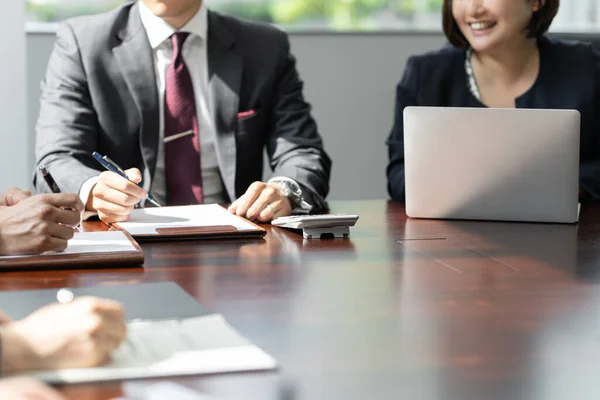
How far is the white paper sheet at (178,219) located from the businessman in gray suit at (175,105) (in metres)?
0.40

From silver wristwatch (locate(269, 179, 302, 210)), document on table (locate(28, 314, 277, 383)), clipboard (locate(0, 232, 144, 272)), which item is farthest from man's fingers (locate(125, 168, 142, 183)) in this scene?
document on table (locate(28, 314, 277, 383))

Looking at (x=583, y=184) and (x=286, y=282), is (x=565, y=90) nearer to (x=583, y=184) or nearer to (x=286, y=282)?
(x=583, y=184)

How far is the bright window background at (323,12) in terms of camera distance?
3.98 metres

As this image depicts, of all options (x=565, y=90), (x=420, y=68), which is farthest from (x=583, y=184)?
(x=420, y=68)

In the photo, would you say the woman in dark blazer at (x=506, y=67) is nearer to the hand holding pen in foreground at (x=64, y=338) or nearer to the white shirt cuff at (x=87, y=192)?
the white shirt cuff at (x=87, y=192)

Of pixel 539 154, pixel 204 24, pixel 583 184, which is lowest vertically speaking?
pixel 583 184

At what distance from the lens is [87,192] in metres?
2.06

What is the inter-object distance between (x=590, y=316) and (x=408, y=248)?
1.77 ft

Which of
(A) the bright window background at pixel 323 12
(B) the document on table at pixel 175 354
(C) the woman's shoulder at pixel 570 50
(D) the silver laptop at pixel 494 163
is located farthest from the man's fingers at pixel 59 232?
(A) the bright window background at pixel 323 12

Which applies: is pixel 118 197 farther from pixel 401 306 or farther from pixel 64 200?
pixel 401 306

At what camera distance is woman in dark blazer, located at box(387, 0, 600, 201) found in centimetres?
276

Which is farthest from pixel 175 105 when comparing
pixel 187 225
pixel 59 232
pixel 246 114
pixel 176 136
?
pixel 59 232

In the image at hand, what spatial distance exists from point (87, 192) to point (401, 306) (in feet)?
3.40

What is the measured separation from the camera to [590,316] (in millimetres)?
1177
